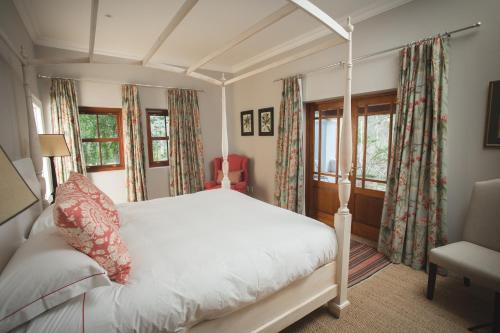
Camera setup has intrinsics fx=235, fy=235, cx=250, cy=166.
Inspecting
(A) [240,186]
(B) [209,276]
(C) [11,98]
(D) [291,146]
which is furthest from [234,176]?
(B) [209,276]

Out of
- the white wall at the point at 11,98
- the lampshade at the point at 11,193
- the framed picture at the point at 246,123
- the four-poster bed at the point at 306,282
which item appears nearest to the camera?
the lampshade at the point at 11,193

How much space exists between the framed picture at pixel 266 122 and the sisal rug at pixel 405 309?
2.83 metres

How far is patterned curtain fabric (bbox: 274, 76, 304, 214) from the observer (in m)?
3.64

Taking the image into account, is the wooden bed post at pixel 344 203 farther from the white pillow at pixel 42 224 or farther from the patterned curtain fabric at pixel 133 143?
the patterned curtain fabric at pixel 133 143

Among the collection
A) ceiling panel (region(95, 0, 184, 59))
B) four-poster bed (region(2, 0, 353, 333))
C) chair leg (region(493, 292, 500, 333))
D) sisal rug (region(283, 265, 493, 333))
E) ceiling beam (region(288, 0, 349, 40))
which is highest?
ceiling panel (region(95, 0, 184, 59))

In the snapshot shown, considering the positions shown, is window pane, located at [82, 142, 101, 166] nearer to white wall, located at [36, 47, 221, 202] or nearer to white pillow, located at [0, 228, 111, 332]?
white wall, located at [36, 47, 221, 202]

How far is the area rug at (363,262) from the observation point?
238 centimetres

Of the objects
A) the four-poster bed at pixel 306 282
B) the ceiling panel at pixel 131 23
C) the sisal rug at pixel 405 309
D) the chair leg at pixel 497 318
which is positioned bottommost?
the sisal rug at pixel 405 309

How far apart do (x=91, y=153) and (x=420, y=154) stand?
464 cm

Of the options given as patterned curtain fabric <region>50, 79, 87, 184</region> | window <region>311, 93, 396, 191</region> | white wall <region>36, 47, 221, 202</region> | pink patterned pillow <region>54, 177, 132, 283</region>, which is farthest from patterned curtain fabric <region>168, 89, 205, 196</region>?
pink patterned pillow <region>54, 177, 132, 283</region>

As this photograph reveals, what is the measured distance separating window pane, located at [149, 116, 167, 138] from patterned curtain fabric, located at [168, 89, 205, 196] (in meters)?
0.21

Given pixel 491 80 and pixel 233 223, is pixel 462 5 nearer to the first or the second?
pixel 491 80

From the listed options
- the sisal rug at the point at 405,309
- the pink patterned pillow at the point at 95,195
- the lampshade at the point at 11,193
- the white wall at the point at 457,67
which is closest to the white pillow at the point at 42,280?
the lampshade at the point at 11,193

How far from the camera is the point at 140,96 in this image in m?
4.13
